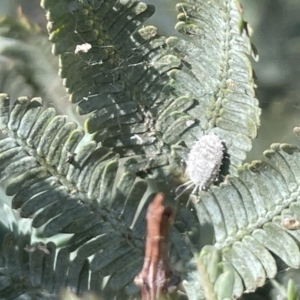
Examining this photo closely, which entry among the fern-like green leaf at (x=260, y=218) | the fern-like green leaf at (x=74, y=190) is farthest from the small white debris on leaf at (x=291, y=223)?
the fern-like green leaf at (x=74, y=190)

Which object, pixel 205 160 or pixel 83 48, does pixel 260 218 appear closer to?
pixel 205 160

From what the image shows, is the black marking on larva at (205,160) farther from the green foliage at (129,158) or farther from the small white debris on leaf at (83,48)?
the small white debris on leaf at (83,48)

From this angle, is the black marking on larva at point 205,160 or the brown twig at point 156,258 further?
the black marking on larva at point 205,160

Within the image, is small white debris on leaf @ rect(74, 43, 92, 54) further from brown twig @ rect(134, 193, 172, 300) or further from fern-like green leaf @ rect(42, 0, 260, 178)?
brown twig @ rect(134, 193, 172, 300)

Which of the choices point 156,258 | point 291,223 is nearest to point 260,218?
point 291,223

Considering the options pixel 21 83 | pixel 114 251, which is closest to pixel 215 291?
pixel 114 251

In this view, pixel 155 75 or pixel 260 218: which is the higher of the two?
pixel 155 75

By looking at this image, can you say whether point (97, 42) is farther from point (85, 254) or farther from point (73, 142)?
point (85, 254)

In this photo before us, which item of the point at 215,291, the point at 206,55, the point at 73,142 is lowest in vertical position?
the point at 215,291
